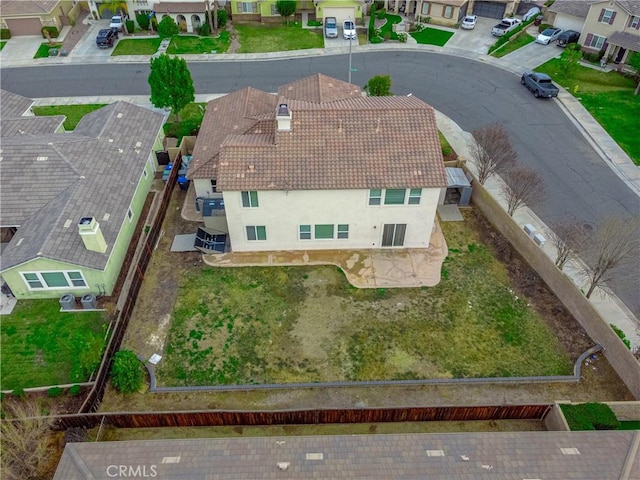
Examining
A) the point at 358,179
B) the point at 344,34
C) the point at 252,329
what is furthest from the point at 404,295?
the point at 344,34

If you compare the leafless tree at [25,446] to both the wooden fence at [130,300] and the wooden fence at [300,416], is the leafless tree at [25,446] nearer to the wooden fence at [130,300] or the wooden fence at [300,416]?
the wooden fence at [300,416]

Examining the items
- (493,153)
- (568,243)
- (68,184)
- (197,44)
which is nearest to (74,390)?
(68,184)

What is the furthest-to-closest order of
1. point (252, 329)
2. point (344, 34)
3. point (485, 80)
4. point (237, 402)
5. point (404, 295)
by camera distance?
1. point (344, 34)
2. point (485, 80)
3. point (404, 295)
4. point (252, 329)
5. point (237, 402)

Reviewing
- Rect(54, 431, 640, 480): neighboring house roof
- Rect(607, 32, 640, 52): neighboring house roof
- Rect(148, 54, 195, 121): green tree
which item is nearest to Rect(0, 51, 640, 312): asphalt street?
Rect(148, 54, 195, 121): green tree

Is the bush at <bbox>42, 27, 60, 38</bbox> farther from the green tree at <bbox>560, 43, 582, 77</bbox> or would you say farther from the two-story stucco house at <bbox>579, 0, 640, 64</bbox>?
the two-story stucco house at <bbox>579, 0, 640, 64</bbox>

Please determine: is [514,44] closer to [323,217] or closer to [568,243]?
[568,243]

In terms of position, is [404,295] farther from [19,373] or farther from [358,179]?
[19,373]

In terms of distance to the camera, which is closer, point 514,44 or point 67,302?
point 67,302
